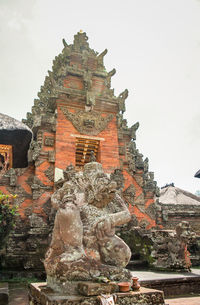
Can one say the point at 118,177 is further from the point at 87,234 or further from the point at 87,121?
the point at 87,234

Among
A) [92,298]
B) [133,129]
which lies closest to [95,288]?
[92,298]

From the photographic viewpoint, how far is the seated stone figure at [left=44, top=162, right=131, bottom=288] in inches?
109

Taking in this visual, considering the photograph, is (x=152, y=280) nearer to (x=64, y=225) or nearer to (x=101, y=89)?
(x=64, y=225)

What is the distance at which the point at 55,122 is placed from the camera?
1018cm

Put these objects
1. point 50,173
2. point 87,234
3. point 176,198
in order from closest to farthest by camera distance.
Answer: point 87,234, point 50,173, point 176,198

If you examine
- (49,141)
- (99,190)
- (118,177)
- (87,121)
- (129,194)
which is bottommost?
(99,190)

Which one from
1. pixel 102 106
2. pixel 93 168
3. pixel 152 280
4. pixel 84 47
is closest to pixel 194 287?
pixel 152 280

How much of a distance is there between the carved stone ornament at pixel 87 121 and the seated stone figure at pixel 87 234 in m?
7.09

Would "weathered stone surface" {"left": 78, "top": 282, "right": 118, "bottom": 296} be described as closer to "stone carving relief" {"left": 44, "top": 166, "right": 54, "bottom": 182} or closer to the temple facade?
the temple facade

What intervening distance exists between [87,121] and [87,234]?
7964 millimetres

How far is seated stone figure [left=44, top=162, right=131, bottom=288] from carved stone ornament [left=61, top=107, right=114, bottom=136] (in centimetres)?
709

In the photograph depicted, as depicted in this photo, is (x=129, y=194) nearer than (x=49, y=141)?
No

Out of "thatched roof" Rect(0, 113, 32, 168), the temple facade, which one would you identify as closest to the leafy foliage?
the temple facade

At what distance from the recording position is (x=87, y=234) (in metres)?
3.07
